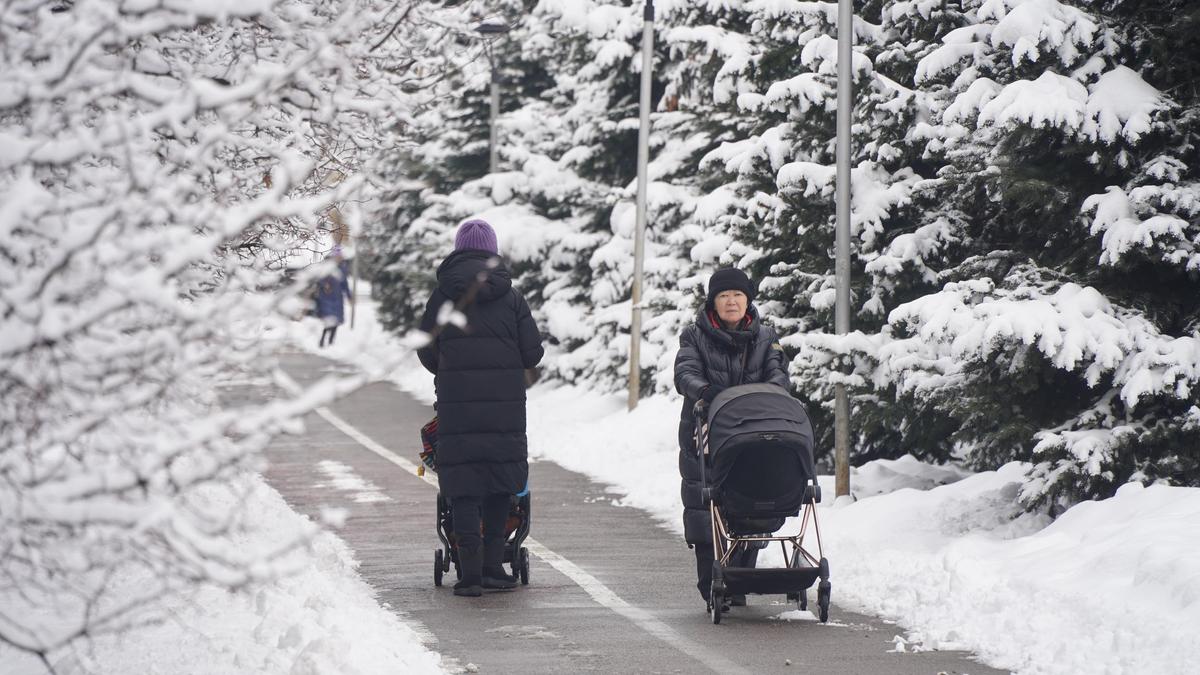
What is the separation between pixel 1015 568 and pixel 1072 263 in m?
2.63

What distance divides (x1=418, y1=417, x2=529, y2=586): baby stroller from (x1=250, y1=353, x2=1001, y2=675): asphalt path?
0.14 m

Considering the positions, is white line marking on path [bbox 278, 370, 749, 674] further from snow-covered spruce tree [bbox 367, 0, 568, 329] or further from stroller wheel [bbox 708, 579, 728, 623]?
snow-covered spruce tree [bbox 367, 0, 568, 329]

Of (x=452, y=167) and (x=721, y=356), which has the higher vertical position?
(x=452, y=167)

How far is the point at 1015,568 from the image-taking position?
978cm

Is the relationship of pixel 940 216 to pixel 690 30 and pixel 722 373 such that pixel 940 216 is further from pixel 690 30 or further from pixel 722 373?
pixel 690 30

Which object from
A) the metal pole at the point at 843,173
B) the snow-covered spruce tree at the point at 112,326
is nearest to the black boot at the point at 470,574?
the metal pole at the point at 843,173

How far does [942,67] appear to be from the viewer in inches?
481

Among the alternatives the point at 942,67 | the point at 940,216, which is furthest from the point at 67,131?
the point at 940,216

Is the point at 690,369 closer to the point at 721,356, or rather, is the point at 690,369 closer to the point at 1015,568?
the point at 721,356

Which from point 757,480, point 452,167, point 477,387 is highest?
point 452,167

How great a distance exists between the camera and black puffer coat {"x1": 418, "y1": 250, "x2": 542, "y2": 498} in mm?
9984

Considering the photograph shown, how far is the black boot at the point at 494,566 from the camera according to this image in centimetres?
1034

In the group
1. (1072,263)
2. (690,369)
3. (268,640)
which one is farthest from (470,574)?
(1072,263)

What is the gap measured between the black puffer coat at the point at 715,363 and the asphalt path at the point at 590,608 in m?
0.60
